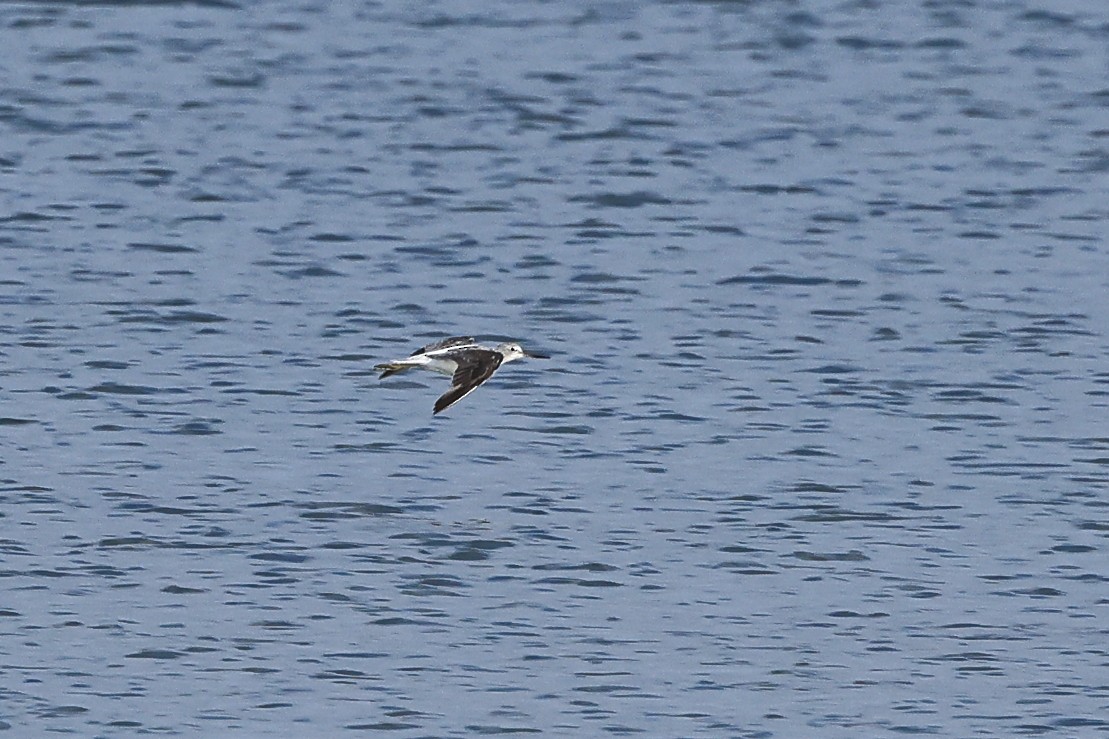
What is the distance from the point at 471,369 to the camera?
13.7 m

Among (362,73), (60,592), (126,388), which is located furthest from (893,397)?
(362,73)

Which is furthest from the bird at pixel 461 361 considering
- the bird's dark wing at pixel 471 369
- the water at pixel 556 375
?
the water at pixel 556 375

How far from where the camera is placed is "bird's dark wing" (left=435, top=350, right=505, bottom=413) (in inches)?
521

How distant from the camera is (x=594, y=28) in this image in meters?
27.1

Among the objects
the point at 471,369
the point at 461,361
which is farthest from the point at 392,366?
the point at 471,369

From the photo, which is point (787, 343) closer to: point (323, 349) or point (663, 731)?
point (323, 349)

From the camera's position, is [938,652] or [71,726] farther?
[938,652]

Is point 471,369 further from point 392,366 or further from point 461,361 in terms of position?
point 392,366

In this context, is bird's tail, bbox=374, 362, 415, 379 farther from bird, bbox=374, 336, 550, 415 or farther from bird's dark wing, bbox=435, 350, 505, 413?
bird's dark wing, bbox=435, 350, 505, 413

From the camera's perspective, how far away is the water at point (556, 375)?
452 inches

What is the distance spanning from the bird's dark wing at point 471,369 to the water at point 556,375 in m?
0.70

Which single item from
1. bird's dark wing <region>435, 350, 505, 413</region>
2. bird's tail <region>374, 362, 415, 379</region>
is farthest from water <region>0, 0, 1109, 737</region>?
bird's dark wing <region>435, 350, 505, 413</region>

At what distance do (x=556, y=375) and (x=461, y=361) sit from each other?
2.41 meters

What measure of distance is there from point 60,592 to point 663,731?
321 centimetres
